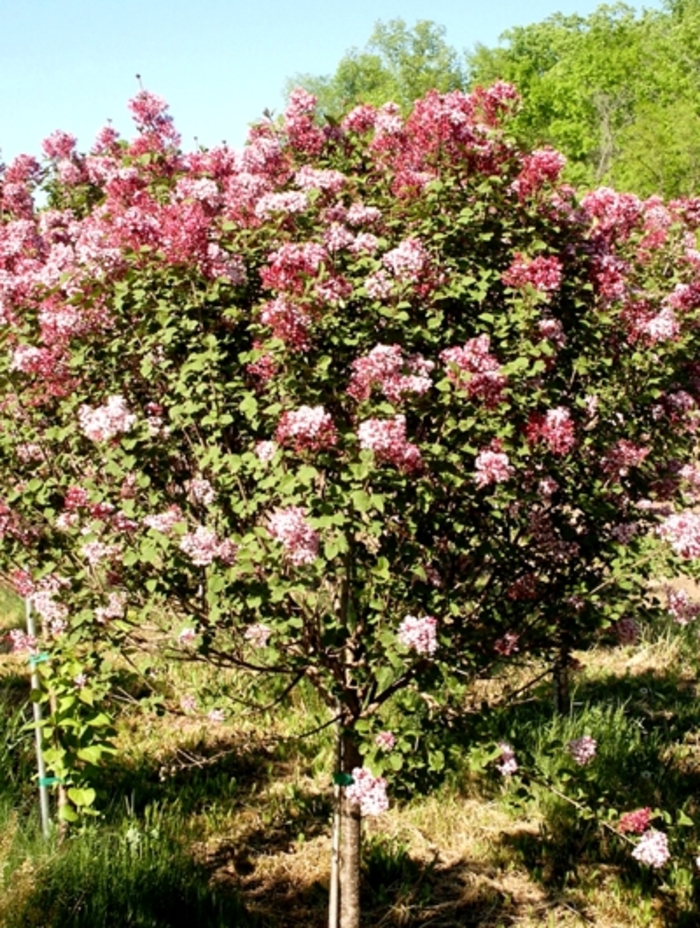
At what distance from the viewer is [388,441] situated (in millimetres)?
2646

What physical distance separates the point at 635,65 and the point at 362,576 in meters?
44.1

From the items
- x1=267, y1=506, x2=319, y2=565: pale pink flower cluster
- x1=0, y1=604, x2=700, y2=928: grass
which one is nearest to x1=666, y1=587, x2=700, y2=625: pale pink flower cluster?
x1=0, y1=604, x2=700, y2=928: grass

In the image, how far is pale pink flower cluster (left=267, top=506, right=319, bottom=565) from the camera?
2.71 meters

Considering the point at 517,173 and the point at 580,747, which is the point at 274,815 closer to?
the point at 580,747

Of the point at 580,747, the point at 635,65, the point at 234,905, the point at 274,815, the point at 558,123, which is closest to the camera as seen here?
the point at 580,747

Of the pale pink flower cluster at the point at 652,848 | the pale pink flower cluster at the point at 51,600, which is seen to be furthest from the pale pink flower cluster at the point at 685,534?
the pale pink flower cluster at the point at 51,600

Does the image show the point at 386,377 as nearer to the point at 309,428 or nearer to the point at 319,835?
the point at 309,428

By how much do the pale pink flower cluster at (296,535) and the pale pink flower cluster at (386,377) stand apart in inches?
15.5

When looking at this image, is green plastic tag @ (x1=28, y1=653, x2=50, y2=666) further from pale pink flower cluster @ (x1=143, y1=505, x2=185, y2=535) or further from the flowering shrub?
pale pink flower cluster @ (x1=143, y1=505, x2=185, y2=535)

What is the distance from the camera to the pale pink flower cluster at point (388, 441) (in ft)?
8.68

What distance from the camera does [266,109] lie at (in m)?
3.65

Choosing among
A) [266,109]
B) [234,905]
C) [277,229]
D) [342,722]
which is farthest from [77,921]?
[266,109]

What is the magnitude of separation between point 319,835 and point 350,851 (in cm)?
112

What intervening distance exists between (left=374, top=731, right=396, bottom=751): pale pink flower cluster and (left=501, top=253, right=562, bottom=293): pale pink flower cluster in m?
→ 1.48
